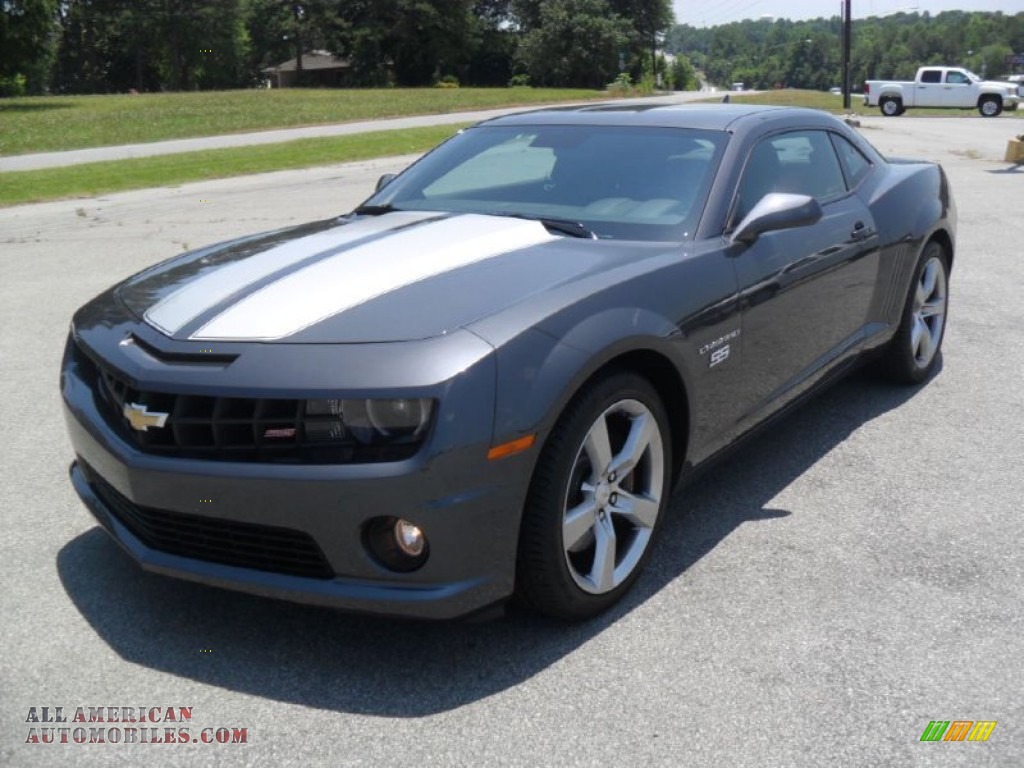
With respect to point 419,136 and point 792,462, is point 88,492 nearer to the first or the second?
point 792,462

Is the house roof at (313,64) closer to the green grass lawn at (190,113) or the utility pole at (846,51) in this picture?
the green grass lawn at (190,113)

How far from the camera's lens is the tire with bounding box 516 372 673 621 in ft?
9.02

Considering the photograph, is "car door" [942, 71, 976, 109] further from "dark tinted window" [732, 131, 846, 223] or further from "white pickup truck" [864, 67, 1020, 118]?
"dark tinted window" [732, 131, 846, 223]

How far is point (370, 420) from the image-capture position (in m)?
2.54

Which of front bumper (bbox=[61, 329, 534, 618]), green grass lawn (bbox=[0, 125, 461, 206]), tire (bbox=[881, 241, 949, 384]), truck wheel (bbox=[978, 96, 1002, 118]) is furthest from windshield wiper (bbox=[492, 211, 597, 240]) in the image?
truck wheel (bbox=[978, 96, 1002, 118])

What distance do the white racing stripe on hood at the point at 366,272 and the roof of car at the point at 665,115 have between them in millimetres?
825

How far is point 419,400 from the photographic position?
2.51m

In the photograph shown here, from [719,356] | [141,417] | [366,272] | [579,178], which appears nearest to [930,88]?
[579,178]

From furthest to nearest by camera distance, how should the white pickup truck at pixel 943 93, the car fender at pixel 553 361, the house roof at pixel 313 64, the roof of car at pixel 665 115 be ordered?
the house roof at pixel 313 64, the white pickup truck at pixel 943 93, the roof of car at pixel 665 115, the car fender at pixel 553 361

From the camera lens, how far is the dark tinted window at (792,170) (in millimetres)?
3936

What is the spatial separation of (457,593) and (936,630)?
4.63 ft

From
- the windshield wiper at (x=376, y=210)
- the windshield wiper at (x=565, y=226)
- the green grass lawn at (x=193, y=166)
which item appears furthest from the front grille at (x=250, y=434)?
the green grass lawn at (x=193, y=166)

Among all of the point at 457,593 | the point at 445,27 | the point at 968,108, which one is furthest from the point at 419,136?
the point at 445,27

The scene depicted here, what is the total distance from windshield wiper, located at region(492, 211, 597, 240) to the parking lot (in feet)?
3.53
